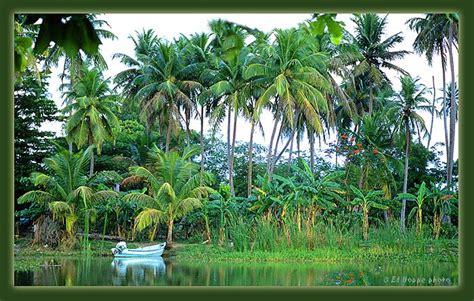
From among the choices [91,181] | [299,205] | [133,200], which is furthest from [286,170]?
[91,181]

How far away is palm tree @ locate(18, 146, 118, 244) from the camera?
6723mm

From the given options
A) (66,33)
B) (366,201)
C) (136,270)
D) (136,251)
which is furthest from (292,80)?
(66,33)

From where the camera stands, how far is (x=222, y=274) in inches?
233

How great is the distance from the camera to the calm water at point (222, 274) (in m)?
5.11

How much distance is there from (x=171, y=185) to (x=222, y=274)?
2.43m

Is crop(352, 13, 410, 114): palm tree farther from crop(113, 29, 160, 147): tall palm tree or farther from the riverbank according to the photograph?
crop(113, 29, 160, 147): tall palm tree

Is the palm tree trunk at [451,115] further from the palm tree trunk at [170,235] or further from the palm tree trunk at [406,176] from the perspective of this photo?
the palm tree trunk at [170,235]

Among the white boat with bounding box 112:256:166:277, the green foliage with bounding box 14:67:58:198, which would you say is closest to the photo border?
the white boat with bounding box 112:256:166:277

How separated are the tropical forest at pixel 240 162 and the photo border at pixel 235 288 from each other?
0.50 metres

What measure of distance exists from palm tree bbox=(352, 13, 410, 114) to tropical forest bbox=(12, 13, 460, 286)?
70 mm

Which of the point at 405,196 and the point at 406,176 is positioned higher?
the point at 406,176

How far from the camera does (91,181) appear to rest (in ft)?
23.5

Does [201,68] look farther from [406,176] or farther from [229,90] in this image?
[406,176]

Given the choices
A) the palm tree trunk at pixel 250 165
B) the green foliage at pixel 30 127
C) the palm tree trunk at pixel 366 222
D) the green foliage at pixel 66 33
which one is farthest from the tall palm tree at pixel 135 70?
the green foliage at pixel 66 33
